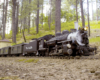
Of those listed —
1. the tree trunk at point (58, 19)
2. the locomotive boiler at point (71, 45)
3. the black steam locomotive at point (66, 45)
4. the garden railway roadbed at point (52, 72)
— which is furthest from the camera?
the tree trunk at point (58, 19)

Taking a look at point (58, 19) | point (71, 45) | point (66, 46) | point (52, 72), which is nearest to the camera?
point (52, 72)

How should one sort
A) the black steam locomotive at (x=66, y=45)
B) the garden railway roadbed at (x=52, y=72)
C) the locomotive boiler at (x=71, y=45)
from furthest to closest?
the black steam locomotive at (x=66, y=45) < the locomotive boiler at (x=71, y=45) < the garden railway roadbed at (x=52, y=72)

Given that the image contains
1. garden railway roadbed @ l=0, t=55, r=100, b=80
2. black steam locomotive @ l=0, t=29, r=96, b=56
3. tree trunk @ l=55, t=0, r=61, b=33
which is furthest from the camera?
tree trunk @ l=55, t=0, r=61, b=33

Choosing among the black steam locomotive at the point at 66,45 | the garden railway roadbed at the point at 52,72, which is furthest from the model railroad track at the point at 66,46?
the garden railway roadbed at the point at 52,72

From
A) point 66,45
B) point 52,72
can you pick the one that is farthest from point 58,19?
point 52,72

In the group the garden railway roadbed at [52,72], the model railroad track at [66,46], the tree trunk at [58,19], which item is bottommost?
the garden railway roadbed at [52,72]

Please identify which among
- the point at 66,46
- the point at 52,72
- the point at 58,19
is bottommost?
the point at 52,72

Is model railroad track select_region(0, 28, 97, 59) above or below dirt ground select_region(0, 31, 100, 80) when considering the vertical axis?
above

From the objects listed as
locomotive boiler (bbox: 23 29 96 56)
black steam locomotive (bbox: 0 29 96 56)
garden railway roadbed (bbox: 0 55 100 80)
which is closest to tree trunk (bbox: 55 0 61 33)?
black steam locomotive (bbox: 0 29 96 56)

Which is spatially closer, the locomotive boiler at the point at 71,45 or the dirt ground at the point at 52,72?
the dirt ground at the point at 52,72

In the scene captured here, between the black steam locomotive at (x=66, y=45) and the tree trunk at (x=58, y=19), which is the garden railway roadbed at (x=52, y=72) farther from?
the tree trunk at (x=58, y=19)

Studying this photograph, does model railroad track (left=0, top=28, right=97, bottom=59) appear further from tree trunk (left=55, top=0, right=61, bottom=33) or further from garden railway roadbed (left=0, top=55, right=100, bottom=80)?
garden railway roadbed (left=0, top=55, right=100, bottom=80)

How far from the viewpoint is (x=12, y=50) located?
13.9 m

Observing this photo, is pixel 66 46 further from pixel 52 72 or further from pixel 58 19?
pixel 58 19
